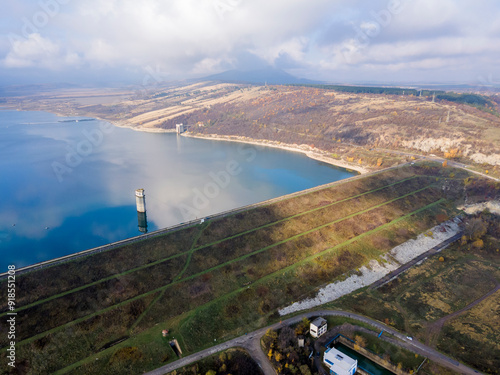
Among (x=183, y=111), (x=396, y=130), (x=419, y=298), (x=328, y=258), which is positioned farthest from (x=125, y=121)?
(x=419, y=298)

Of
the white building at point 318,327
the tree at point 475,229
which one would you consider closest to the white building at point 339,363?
the white building at point 318,327

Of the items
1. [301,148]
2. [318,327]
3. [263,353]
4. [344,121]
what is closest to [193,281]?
[263,353]

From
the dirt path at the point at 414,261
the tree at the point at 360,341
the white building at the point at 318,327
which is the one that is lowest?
the dirt path at the point at 414,261

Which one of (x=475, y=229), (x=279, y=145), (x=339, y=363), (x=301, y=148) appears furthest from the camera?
(x=279, y=145)

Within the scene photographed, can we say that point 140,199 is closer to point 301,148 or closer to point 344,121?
point 301,148

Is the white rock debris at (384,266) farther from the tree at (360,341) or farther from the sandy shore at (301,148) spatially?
the sandy shore at (301,148)

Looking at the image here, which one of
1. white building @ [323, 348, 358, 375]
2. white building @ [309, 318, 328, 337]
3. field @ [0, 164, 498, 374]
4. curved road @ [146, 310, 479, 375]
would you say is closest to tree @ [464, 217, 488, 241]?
field @ [0, 164, 498, 374]
